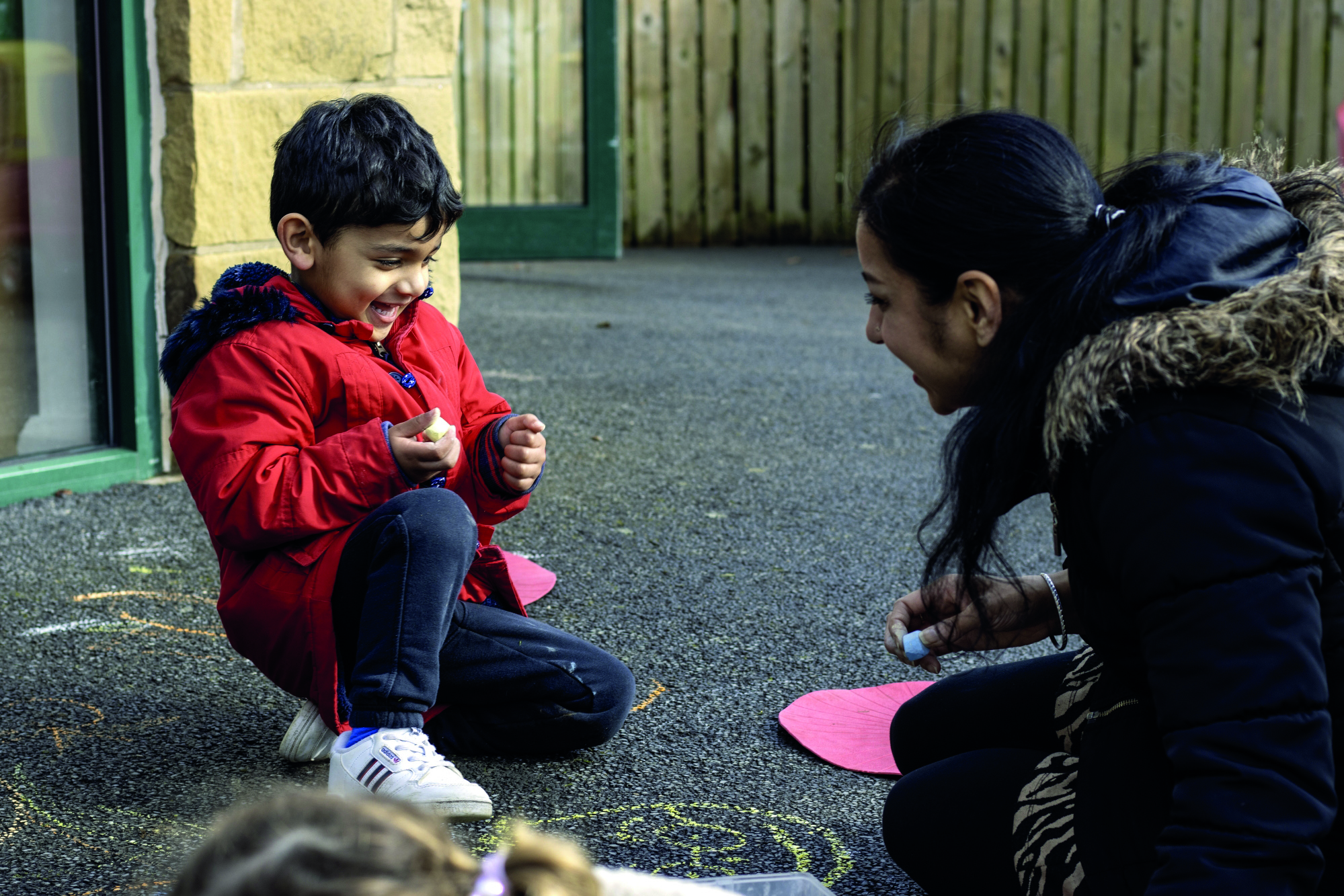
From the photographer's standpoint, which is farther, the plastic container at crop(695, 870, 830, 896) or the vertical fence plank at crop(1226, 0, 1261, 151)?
the vertical fence plank at crop(1226, 0, 1261, 151)

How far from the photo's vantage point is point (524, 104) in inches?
332

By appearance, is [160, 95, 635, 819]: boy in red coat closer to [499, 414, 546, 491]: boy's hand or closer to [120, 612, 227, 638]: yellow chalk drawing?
[499, 414, 546, 491]: boy's hand

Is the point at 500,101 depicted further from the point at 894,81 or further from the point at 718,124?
the point at 894,81

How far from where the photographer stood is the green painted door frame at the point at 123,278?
12.2 ft

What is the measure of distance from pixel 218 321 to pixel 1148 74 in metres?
9.12

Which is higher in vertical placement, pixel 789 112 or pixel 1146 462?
pixel 789 112

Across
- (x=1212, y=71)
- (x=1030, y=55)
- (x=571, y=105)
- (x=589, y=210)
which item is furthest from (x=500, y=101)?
(x=1212, y=71)

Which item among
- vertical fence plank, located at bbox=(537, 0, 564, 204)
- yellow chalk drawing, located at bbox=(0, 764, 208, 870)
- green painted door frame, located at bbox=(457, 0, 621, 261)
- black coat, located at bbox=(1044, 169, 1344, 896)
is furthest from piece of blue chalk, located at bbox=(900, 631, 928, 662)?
vertical fence plank, located at bbox=(537, 0, 564, 204)

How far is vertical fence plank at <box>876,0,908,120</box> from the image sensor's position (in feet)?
33.7

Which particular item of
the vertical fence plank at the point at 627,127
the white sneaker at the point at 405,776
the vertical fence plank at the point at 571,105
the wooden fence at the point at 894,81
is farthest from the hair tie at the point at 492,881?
the wooden fence at the point at 894,81

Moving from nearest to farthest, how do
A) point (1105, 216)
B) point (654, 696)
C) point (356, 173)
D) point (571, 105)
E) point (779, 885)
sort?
point (1105, 216) → point (779, 885) → point (356, 173) → point (654, 696) → point (571, 105)

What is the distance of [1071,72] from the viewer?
10.1 m

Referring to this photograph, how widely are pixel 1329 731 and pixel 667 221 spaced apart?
9.25m

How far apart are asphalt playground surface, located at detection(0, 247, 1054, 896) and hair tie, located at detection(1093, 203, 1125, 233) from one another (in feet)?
3.05
